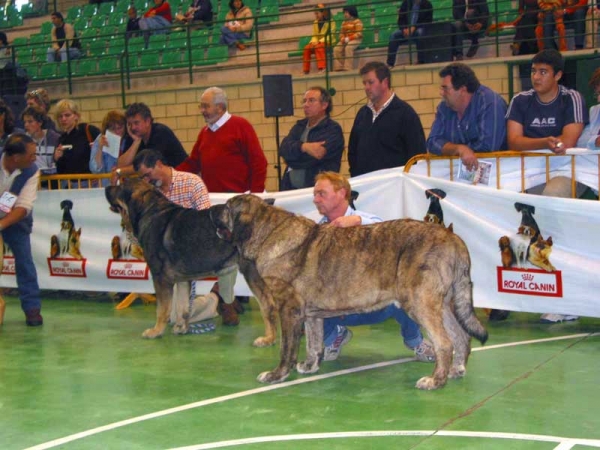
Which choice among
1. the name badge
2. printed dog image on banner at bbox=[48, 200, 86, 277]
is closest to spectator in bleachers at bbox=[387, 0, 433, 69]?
printed dog image on banner at bbox=[48, 200, 86, 277]

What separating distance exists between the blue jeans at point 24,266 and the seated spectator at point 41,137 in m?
1.85

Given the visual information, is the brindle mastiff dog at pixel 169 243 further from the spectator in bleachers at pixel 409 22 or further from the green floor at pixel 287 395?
the spectator in bleachers at pixel 409 22

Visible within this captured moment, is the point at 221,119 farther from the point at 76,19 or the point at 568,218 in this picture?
the point at 76,19

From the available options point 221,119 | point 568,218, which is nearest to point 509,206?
point 568,218

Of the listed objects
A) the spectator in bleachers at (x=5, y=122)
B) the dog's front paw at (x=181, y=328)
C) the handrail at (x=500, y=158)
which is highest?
the spectator in bleachers at (x=5, y=122)

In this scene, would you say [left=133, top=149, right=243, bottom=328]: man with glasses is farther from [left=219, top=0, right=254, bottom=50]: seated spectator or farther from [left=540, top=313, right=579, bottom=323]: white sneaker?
[left=219, top=0, right=254, bottom=50]: seated spectator

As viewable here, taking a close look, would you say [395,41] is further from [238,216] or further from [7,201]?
[238,216]

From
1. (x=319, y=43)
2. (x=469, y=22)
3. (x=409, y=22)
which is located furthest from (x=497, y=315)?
(x=319, y=43)

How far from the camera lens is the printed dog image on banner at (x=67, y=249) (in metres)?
9.67

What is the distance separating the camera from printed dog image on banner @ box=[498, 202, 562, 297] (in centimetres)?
718

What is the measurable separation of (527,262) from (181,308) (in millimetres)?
2887

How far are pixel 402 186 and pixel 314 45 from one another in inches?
333

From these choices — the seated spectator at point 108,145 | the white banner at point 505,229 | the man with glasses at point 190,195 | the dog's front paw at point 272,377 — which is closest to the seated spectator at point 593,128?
the white banner at point 505,229

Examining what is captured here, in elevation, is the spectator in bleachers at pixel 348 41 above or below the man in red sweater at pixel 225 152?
above
